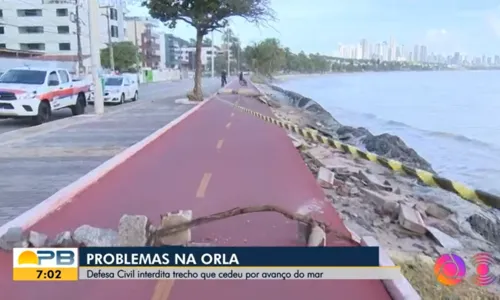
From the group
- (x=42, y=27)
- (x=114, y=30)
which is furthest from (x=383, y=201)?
(x=114, y=30)

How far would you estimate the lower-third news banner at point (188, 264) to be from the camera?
4.89 metres

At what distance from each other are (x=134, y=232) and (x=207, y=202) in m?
2.51

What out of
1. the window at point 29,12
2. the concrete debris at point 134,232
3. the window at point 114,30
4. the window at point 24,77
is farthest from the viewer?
the window at point 114,30

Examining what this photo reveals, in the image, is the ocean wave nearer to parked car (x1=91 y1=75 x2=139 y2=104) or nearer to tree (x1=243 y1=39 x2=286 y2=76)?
parked car (x1=91 y1=75 x2=139 y2=104)

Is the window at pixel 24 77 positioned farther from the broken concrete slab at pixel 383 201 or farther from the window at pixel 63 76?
the broken concrete slab at pixel 383 201

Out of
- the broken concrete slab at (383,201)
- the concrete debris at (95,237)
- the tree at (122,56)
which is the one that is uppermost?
the tree at (122,56)

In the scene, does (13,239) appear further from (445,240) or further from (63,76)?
(63,76)

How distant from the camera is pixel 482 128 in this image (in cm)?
3269

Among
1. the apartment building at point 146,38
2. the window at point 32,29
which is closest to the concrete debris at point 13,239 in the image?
the window at point 32,29

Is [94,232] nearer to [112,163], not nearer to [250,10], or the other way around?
[112,163]

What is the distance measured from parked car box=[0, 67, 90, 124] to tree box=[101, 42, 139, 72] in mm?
62194

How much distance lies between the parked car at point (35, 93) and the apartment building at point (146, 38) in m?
96.1

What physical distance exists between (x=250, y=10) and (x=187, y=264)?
25522mm

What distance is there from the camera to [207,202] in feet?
26.0
